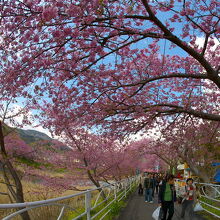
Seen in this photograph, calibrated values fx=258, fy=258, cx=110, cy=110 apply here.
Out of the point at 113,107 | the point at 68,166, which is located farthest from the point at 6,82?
the point at 68,166

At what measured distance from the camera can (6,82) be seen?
206 inches

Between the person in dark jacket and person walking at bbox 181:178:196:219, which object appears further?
person walking at bbox 181:178:196:219

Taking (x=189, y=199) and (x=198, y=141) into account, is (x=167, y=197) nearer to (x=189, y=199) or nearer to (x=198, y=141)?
(x=189, y=199)

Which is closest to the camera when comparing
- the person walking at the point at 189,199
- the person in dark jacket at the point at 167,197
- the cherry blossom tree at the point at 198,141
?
the person in dark jacket at the point at 167,197

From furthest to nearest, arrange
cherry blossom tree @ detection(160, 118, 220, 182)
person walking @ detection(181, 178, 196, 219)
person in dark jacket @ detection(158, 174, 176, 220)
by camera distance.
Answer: cherry blossom tree @ detection(160, 118, 220, 182) < person walking @ detection(181, 178, 196, 219) < person in dark jacket @ detection(158, 174, 176, 220)

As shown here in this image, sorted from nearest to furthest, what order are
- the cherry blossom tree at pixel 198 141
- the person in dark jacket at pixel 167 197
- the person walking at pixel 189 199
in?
the person in dark jacket at pixel 167 197, the person walking at pixel 189 199, the cherry blossom tree at pixel 198 141

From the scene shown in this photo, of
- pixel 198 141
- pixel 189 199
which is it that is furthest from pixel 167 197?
pixel 198 141

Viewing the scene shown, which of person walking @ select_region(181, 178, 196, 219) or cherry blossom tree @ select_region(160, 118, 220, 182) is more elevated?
cherry blossom tree @ select_region(160, 118, 220, 182)

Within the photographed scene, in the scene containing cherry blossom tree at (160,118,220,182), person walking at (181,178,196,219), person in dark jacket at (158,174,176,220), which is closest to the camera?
person in dark jacket at (158,174,176,220)

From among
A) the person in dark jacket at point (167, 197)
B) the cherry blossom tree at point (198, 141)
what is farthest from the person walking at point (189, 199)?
the cherry blossom tree at point (198, 141)

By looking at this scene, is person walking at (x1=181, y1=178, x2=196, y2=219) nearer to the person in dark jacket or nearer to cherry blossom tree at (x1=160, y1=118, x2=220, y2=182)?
the person in dark jacket

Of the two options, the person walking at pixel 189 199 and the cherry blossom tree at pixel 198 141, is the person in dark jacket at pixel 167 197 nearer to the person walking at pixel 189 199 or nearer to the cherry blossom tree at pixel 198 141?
the person walking at pixel 189 199

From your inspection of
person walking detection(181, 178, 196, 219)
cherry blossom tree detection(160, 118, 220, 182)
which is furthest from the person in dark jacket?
cherry blossom tree detection(160, 118, 220, 182)

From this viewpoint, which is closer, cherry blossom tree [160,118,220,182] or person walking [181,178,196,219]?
person walking [181,178,196,219]
